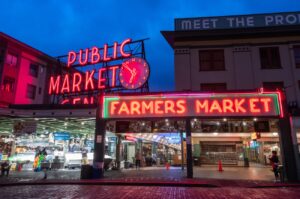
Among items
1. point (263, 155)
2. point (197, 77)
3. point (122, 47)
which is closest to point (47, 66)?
point (122, 47)

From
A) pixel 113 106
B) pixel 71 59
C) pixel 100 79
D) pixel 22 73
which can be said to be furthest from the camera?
pixel 22 73

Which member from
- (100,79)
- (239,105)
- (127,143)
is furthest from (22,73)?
(239,105)

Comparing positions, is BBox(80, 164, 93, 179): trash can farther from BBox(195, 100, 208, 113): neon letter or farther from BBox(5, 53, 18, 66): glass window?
BBox(5, 53, 18, 66): glass window

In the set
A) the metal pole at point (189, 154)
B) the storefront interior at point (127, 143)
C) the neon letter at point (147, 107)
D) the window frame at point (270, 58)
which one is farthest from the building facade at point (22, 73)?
the window frame at point (270, 58)

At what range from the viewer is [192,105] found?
20.3 m

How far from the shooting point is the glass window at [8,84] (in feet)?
118

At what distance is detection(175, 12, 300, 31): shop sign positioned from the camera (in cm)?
2712

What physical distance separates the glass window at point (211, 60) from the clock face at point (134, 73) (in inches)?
208

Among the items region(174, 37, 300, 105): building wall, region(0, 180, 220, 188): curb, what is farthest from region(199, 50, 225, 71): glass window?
region(0, 180, 220, 188): curb

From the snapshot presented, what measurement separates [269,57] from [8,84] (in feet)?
104

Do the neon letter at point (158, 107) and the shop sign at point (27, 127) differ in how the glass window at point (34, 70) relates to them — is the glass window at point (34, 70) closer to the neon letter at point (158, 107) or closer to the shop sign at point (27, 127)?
the shop sign at point (27, 127)

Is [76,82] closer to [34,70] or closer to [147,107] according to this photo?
[34,70]

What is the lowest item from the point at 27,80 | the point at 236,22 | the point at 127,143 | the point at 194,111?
the point at 127,143

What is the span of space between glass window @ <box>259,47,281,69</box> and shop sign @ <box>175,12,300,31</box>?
2733 millimetres
